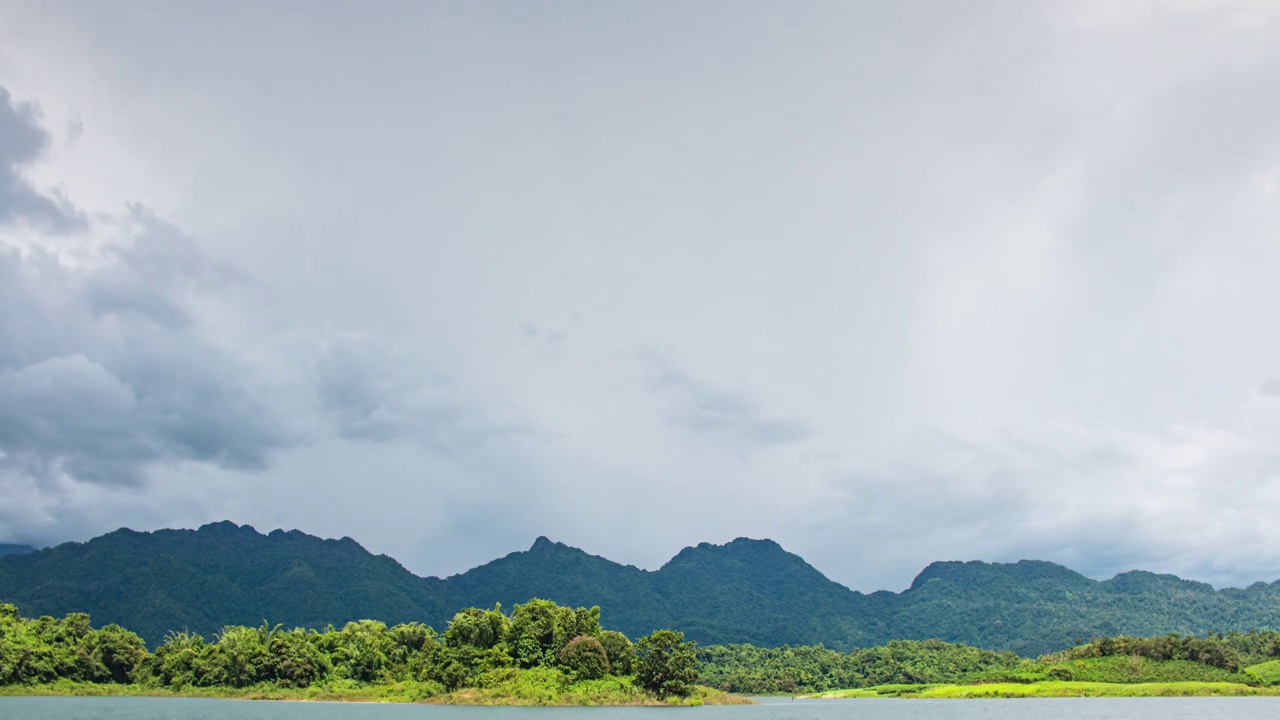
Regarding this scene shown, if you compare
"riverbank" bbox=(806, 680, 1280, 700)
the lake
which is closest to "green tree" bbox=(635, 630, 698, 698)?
the lake

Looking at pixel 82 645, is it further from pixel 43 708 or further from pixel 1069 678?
pixel 1069 678

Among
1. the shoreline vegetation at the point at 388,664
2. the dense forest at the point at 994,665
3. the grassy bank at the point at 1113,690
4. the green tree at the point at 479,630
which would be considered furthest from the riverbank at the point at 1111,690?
the green tree at the point at 479,630

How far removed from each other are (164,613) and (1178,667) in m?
191

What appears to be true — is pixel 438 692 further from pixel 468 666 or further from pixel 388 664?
pixel 388 664

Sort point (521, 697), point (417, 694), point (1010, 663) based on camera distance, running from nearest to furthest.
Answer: point (521, 697) < point (417, 694) < point (1010, 663)

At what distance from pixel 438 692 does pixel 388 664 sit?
1502 centimetres

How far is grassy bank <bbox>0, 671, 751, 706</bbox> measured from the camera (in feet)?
255

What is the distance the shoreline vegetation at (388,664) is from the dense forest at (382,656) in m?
0.11

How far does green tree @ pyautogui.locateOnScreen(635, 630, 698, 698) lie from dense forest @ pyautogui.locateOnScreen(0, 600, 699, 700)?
9cm

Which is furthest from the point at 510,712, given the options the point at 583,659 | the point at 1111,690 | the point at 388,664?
the point at 1111,690

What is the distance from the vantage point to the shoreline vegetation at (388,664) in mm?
79875

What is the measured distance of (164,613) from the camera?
→ 194375mm

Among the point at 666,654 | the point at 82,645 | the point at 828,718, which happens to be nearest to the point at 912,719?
the point at 828,718

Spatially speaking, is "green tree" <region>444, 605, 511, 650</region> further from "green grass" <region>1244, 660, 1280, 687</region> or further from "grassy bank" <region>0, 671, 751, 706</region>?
"green grass" <region>1244, 660, 1280, 687</region>
